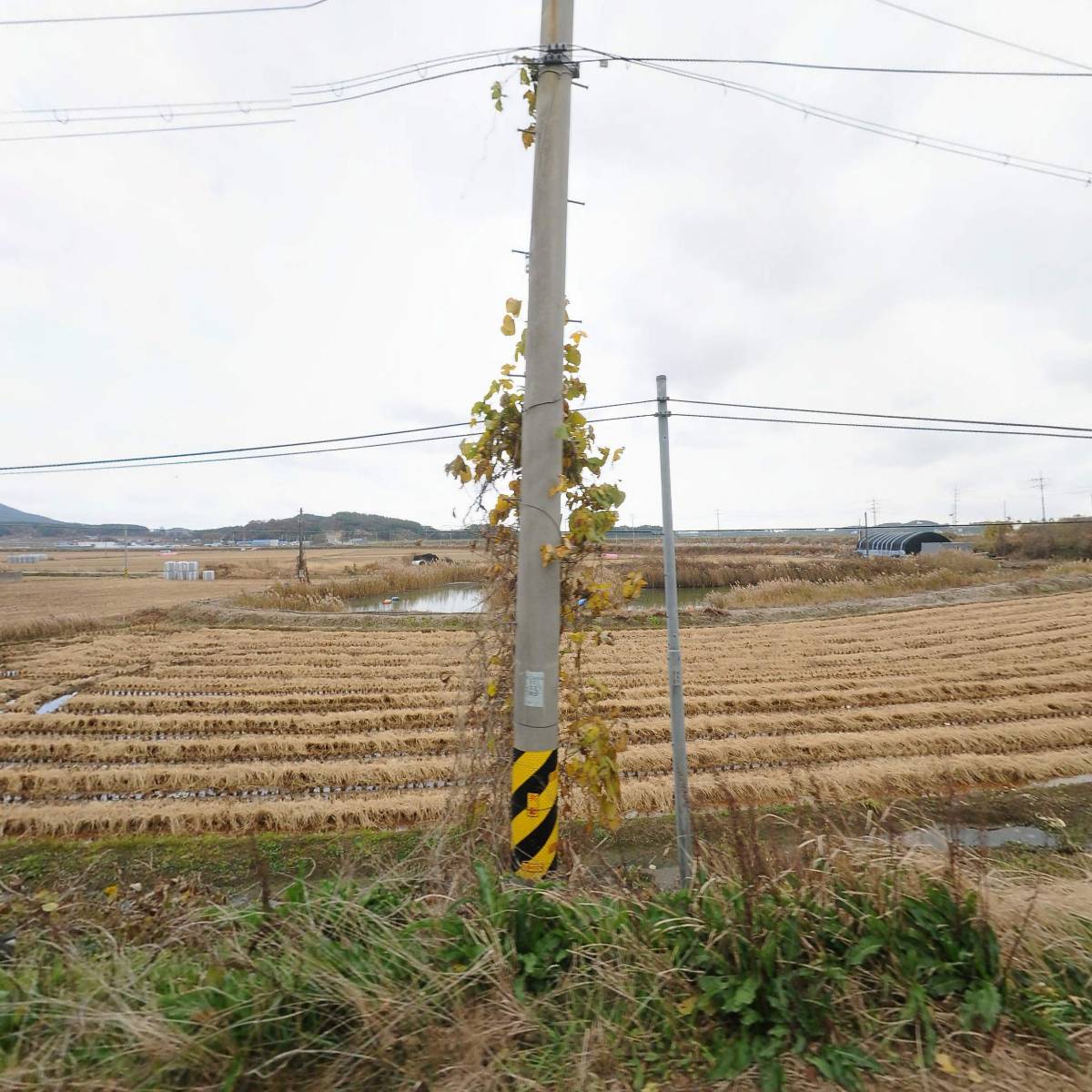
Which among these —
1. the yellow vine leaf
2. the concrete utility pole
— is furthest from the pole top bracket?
the yellow vine leaf

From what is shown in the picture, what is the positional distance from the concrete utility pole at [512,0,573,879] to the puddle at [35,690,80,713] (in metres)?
11.8

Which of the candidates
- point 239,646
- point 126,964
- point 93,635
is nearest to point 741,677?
point 126,964

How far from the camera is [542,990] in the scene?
94.9 inches

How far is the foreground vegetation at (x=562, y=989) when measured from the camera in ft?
6.75

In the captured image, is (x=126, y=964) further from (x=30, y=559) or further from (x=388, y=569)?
(x=30, y=559)

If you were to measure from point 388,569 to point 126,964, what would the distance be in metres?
39.2

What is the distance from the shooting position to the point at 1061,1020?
2.23m

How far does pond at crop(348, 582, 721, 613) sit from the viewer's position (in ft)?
97.2

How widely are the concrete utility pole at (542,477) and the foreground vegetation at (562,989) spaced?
50cm

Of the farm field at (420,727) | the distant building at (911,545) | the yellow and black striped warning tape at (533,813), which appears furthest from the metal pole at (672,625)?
the distant building at (911,545)

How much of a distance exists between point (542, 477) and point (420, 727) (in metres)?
7.61

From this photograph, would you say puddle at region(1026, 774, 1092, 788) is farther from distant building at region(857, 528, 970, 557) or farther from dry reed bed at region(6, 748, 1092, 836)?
distant building at region(857, 528, 970, 557)

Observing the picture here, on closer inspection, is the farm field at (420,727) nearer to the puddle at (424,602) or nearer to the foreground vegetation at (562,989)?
the foreground vegetation at (562,989)

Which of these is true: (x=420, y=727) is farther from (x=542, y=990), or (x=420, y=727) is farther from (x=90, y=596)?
(x=90, y=596)
